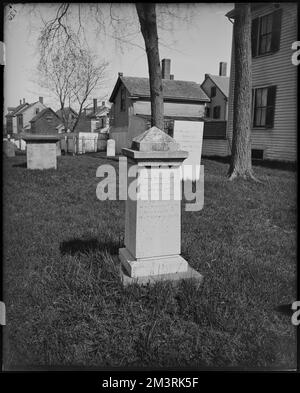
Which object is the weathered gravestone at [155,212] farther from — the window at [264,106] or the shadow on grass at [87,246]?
the window at [264,106]

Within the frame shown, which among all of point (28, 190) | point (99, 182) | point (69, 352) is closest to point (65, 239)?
point (69, 352)

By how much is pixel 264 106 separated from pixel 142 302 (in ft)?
40.2

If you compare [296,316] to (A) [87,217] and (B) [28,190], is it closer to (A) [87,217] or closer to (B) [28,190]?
(A) [87,217]

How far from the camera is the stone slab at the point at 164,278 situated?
3.21 meters

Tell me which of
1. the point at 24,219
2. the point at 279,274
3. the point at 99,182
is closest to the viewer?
the point at 279,274

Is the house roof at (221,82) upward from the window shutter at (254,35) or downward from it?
upward

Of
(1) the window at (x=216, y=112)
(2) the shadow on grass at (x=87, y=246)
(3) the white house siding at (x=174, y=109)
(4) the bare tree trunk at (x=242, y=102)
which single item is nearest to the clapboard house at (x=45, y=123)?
(3) the white house siding at (x=174, y=109)

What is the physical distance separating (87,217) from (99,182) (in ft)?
12.0

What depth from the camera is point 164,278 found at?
3.27 meters

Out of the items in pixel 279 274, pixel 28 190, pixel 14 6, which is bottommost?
pixel 279 274

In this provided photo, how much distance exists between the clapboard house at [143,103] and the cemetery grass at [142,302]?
1796cm

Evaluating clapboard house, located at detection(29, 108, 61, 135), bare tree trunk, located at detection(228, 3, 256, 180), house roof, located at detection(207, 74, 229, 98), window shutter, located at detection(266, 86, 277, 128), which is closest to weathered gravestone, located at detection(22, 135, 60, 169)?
bare tree trunk, located at detection(228, 3, 256, 180)

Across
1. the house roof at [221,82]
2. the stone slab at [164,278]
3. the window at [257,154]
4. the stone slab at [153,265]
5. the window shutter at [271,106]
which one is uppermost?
the house roof at [221,82]

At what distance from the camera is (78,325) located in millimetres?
2789
